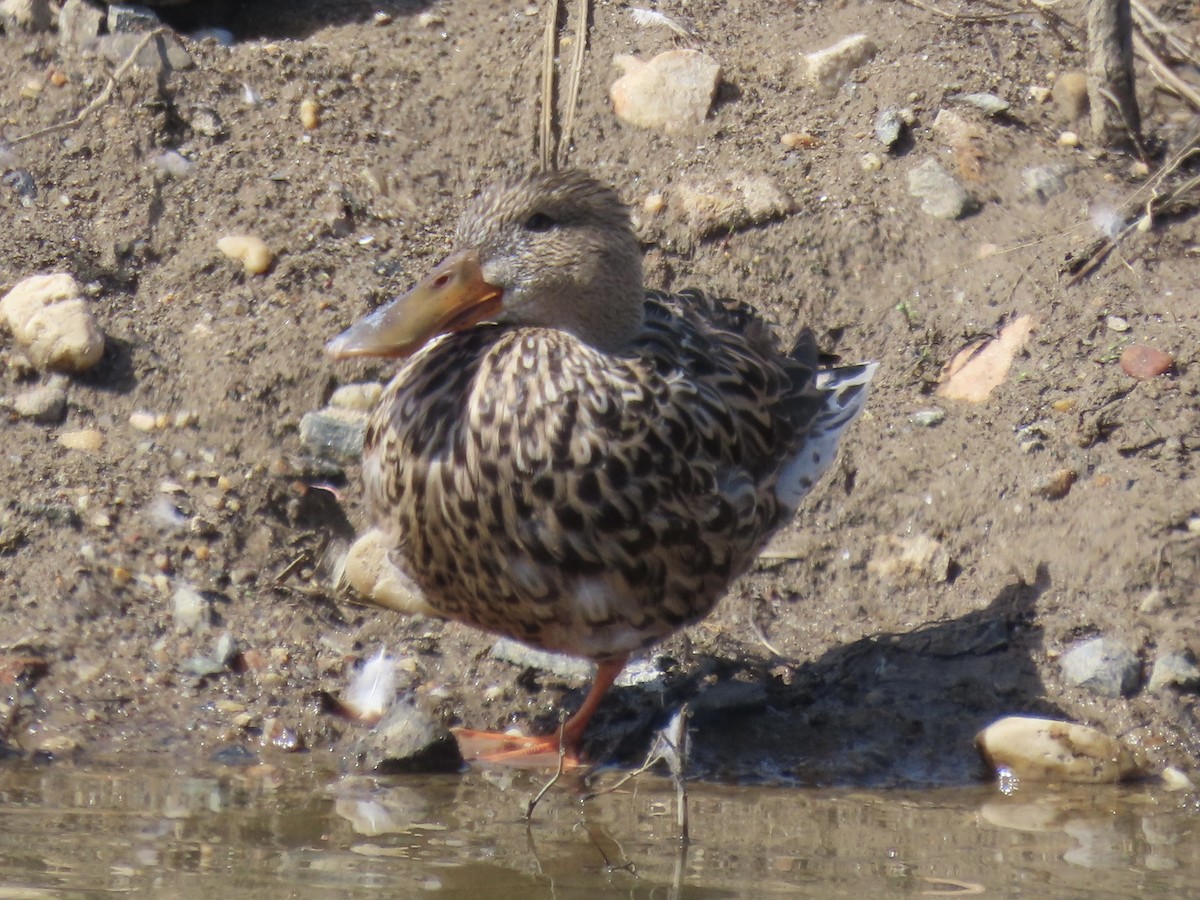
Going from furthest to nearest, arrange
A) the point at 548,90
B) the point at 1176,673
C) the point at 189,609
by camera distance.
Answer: the point at 548,90 < the point at 189,609 < the point at 1176,673

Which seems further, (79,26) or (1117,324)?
(79,26)

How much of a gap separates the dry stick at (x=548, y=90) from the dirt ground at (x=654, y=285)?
60mm

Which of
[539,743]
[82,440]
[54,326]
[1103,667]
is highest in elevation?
[54,326]

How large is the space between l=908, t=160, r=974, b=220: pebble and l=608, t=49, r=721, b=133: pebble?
934 millimetres

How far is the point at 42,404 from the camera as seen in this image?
17.9ft

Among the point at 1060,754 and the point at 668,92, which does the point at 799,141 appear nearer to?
the point at 668,92

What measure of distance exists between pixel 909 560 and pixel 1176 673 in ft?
2.95

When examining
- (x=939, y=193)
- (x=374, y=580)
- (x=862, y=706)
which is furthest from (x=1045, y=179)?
(x=374, y=580)

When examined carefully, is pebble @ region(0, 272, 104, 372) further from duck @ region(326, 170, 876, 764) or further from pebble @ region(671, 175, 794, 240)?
pebble @ region(671, 175, 794, 240)

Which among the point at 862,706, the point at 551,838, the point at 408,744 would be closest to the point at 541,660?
the point at 408,744

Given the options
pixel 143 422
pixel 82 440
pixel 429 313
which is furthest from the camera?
pixel 143 422

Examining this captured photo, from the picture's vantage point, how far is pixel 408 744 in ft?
14.4

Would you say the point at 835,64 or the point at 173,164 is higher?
the point at 835,64

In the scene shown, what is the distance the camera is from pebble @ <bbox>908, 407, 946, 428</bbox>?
18.3 feet
